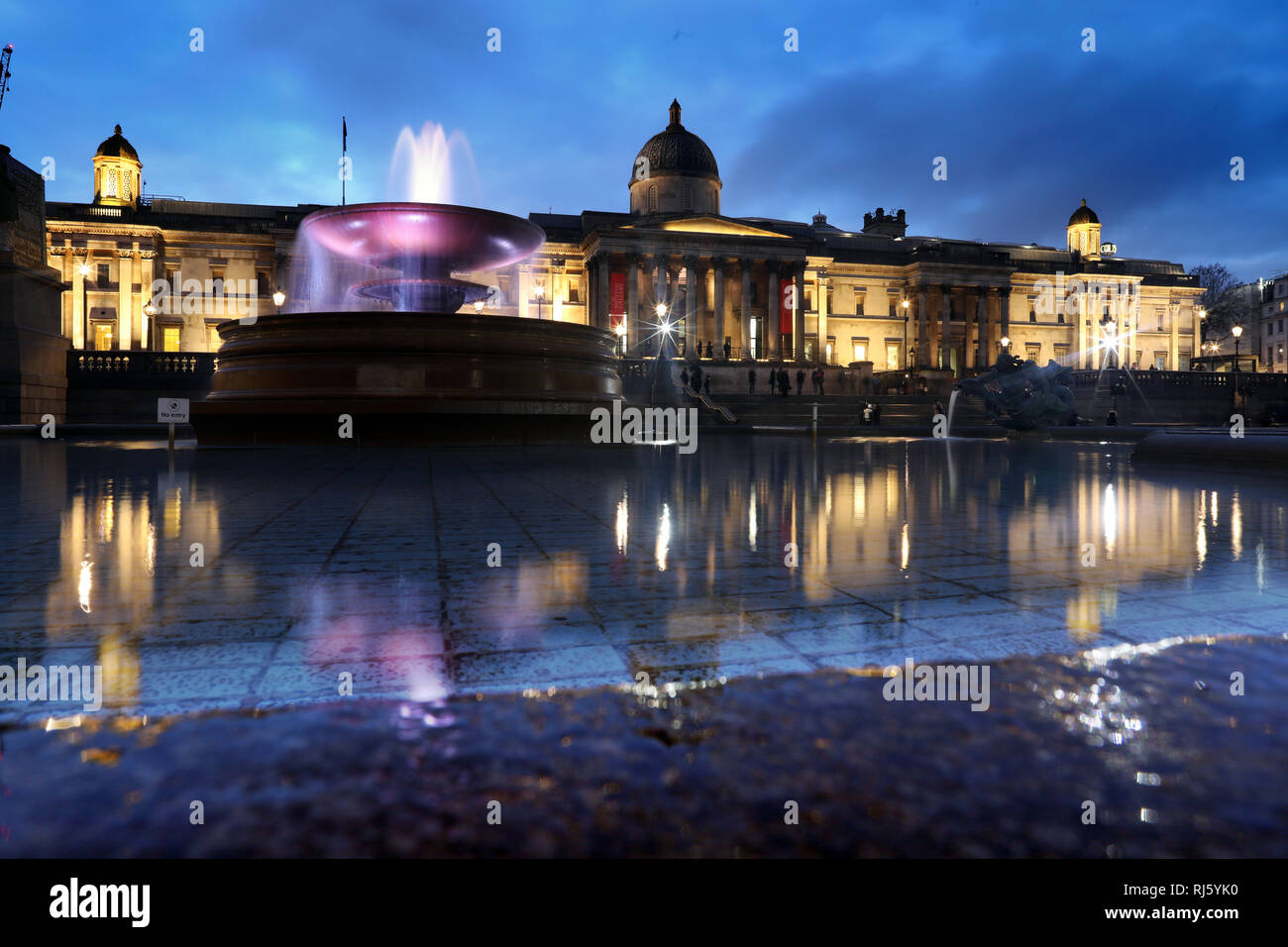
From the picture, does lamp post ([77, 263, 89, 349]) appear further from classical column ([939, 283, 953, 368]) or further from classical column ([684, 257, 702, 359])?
classical column ([939, 283, 953, 368])

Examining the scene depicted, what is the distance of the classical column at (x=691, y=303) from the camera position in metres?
59.3

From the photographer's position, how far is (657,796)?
5.91ft

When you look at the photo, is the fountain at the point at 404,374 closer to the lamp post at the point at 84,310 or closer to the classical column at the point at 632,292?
the classical column at the point at 632,292

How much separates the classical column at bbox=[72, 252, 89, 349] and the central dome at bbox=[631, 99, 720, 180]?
3998 centimetres

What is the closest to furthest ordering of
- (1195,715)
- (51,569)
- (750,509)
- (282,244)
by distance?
(1195,715) → (51,569) → (750,509) → (282,244)

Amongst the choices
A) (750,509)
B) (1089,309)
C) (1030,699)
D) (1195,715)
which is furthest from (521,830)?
(1089,309)

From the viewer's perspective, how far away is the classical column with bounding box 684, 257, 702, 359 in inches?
2335

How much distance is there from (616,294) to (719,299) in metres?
9.04

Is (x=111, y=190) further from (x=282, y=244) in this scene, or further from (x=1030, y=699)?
(x=1030, y=699)

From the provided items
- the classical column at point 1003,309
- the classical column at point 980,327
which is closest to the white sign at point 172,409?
the classical column at point 980,327

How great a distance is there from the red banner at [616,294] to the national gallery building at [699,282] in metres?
0.16

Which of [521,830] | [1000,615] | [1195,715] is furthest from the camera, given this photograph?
[1000,615]

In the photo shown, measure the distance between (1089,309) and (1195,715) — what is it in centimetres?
8537

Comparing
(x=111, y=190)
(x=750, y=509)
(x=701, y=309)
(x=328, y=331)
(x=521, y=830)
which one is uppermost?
(x=111, y=190)
